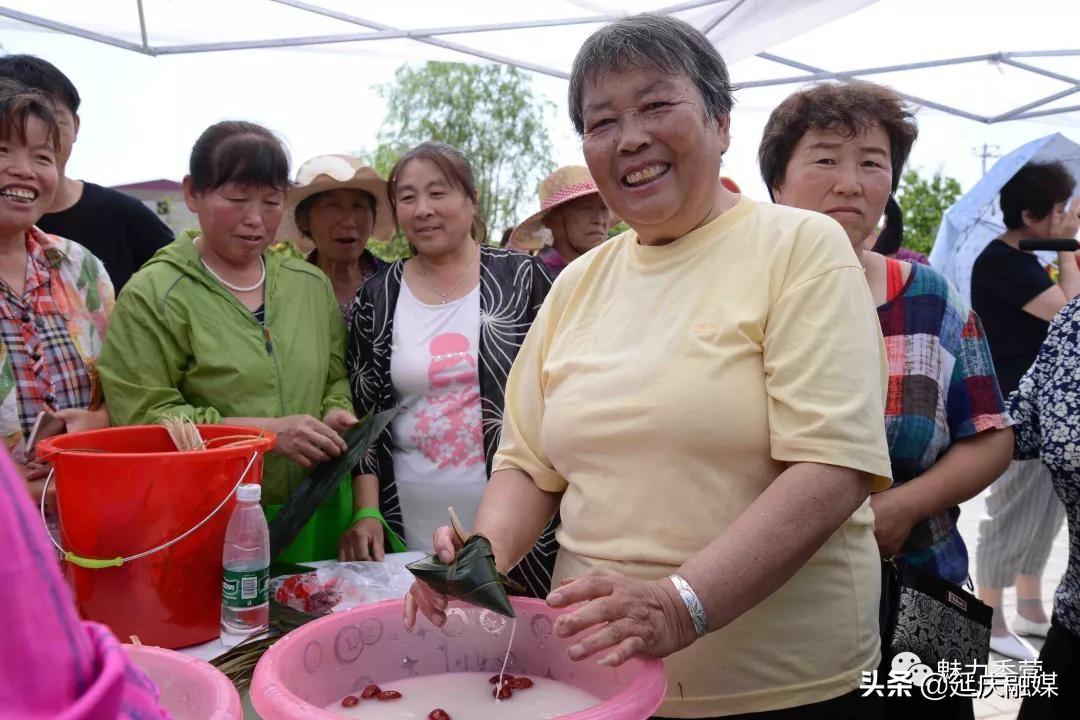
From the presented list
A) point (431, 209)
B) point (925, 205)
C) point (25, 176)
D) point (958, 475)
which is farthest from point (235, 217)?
point (925, 205)

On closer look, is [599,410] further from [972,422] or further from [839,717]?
[972,422]

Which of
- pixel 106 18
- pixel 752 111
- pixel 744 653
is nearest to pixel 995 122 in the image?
pixel 752 111

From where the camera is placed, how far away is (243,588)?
160 centimetres

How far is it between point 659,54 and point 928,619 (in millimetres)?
1138

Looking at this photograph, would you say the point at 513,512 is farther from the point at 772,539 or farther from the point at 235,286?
the point at 235,286

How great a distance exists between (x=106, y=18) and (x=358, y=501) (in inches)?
168

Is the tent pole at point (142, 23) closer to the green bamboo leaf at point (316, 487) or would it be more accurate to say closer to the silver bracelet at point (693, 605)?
the green bamboo leaf at point (316, 487)

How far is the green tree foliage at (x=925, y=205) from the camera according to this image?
1617 centimetres

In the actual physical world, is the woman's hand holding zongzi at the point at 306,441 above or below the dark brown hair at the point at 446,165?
below

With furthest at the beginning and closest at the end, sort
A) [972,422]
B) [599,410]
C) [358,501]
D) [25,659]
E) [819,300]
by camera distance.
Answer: [358,501]
[972,422]
[599,410]
[819,300]
[25,659]

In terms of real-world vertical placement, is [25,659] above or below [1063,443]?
above

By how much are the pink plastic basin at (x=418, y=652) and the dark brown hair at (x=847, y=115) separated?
4.12 feet

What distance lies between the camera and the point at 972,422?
1767mm

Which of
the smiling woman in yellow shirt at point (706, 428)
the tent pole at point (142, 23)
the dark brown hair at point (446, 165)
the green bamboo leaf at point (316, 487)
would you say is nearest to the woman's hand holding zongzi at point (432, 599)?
the smiling woman in yellow shirt at point (706, 428)
